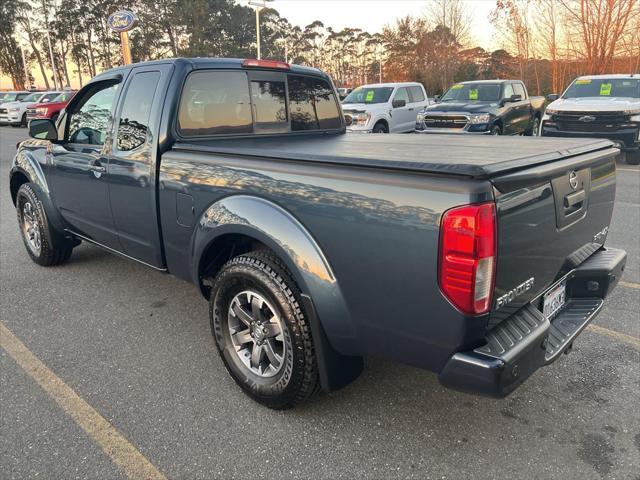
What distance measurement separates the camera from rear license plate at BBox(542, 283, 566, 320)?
241 centimetres

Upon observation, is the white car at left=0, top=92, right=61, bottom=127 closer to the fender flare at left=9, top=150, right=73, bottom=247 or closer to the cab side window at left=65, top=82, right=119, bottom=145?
the fender flare at left=9, top=150, right=73, bottom=247

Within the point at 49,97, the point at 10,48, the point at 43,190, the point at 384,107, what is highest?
the point at 10,48

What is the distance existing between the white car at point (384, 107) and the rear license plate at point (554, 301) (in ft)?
37.3

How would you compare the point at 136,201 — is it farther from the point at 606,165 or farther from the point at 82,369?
the point at 606,165

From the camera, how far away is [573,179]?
234 centimetres

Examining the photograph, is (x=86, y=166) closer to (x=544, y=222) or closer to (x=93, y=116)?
(x=93, y=116)

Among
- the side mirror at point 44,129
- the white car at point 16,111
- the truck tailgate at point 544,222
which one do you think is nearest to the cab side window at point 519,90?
the truck tailgate at point 544,222

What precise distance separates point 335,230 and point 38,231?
12.4ft

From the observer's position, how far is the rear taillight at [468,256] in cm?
179

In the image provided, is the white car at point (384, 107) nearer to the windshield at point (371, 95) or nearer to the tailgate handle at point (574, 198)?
the windshield at point (371, 95)

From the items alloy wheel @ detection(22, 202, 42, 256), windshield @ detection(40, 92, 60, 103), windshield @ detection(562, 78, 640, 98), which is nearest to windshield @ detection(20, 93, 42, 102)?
windshield @ detection(40, 92, 60, 103)

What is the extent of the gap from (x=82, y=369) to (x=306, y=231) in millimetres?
1854

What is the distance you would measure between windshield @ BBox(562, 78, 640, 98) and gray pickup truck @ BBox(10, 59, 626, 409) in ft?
33.9

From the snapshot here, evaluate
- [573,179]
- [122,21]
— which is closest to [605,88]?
[573,179]
